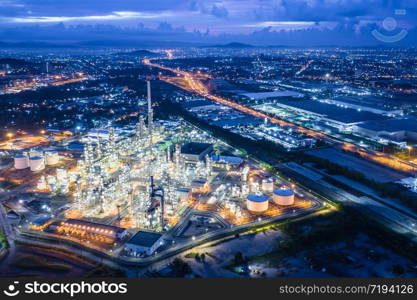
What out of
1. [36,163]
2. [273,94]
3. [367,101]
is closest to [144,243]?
[36,163]

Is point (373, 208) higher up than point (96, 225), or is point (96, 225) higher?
point (96, 225)

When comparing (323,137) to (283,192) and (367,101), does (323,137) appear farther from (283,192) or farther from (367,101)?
(367,101)

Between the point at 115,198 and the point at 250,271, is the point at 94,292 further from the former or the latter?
the point at 115,198

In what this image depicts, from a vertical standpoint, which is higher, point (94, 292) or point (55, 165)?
point (94, 292)

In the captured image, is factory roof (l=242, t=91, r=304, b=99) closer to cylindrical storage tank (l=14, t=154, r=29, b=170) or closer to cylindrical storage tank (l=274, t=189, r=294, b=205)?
cylindrical storage tank (l=274, t=189, r=294, b=205)

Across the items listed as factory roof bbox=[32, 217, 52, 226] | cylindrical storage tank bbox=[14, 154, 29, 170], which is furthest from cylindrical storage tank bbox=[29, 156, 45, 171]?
factory roof bbox=[32, 217, 52, 226]

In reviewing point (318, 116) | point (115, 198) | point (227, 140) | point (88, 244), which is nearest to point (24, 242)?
point (88, 244)
